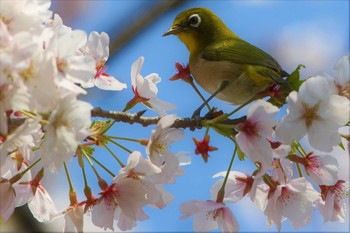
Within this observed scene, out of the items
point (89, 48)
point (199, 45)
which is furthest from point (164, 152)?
point (199, 45)

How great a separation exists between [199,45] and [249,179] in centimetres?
109

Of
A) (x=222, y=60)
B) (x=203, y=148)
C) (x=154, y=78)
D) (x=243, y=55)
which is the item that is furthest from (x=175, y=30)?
(x=203, y=148)

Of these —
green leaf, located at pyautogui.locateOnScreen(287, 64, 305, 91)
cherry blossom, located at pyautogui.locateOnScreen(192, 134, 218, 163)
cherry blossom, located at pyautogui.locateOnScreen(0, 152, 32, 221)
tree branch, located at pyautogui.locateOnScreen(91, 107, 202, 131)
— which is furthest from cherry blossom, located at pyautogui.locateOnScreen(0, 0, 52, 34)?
green leaf, located at pyautogui.locateOnScreen(287, 64, 305, 91)

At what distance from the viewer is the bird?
223 centimetres

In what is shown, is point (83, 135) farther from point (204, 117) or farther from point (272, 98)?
point (272, 98)

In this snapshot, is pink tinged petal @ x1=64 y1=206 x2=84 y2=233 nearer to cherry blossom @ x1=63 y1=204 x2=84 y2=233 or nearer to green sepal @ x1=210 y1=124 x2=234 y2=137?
cherry blossom @ x1=63 y1=204 x2=84 y2=233

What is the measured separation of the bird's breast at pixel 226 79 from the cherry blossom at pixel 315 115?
0.54m

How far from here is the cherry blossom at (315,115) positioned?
1.62 metres

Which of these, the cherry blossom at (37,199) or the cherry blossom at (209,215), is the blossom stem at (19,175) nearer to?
the cherry blossom at (37,199)

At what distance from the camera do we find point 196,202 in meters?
1.83

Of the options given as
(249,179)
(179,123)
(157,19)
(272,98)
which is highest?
(272,98)

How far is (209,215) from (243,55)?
74 centimetres

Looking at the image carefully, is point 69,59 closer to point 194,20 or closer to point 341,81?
point 341,81

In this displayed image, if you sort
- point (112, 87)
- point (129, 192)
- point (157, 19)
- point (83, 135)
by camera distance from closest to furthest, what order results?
point (83, 135) < point (129, 192) < point (112, 87) < point (157, 19)
